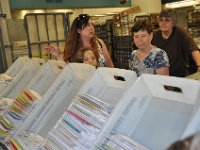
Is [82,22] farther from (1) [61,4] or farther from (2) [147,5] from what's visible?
(2) [147,5]

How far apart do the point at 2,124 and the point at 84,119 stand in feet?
2.13

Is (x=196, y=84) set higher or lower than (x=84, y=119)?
higher

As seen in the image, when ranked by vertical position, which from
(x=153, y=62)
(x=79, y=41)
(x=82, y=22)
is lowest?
(x=153, y=62)

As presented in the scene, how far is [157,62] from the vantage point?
1.95 meters

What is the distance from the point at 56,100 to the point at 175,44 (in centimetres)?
166

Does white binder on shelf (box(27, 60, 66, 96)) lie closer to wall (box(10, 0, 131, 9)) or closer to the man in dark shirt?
the man in dark shirt

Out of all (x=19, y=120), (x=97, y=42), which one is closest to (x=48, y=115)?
(x=19, y=120)

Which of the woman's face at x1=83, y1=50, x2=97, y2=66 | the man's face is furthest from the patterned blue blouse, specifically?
the man's face

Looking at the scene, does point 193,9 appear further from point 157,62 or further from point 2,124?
point 2,124

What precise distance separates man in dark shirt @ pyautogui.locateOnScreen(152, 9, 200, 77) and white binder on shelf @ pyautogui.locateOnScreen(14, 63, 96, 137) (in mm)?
1474

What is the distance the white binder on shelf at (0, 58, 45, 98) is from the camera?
2.04 m

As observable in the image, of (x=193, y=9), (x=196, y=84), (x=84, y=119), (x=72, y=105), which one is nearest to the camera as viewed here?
(x=196, y=84)

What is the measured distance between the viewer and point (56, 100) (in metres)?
1.53

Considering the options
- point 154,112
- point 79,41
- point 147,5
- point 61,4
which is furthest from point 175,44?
point 147,5
